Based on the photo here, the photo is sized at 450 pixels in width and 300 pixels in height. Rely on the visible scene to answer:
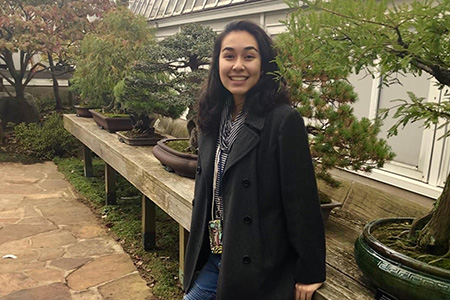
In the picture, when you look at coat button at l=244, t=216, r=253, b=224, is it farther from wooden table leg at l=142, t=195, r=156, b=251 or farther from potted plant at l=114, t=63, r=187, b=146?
wooden table leg at l=142, t=195, r=156, b=251

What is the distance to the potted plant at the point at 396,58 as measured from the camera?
1.06m

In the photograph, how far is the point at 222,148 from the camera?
1.69m

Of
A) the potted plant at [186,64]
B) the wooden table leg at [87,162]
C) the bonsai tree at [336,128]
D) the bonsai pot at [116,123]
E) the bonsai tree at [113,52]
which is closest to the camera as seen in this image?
the bonsai tree at [336,128]

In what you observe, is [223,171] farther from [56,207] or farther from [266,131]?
[56,207]

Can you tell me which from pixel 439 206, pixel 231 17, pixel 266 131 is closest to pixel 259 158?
pixel 266 131

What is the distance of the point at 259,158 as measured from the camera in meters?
1.51

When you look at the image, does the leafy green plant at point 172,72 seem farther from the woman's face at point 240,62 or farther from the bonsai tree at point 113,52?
the woman's face at point 240,62

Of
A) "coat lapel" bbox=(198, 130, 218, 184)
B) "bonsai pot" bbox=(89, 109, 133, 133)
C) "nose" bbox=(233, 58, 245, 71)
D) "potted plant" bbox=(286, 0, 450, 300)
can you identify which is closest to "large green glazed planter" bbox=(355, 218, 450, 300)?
"potted plant" bbox=(286, 0, 450, 300)

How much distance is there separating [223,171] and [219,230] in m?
0.27

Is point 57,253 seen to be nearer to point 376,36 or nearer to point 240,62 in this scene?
point 240,62

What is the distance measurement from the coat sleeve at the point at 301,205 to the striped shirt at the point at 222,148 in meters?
0.26

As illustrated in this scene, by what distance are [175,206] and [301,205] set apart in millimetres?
1495

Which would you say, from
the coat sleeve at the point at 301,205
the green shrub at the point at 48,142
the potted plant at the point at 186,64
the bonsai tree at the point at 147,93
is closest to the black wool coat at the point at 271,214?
the coat sleeve at the point at 301,205

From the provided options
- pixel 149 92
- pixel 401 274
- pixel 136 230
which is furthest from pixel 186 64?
pixel 401 274
